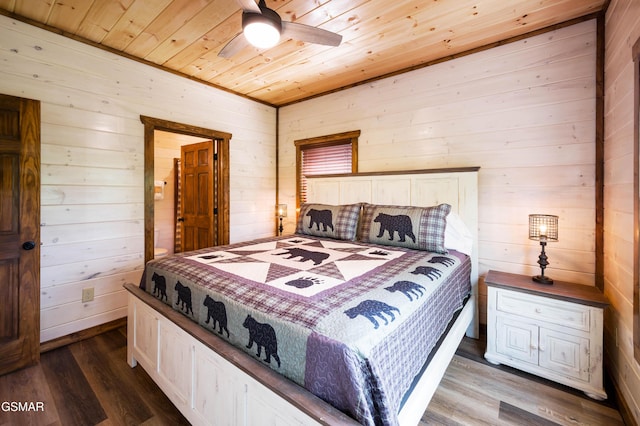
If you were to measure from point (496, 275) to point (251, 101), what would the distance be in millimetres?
3608

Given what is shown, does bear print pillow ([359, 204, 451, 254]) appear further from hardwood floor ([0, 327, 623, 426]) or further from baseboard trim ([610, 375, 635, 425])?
baseboard trim ([610, 375, 635, 425])

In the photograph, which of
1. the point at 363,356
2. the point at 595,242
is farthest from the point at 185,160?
the point at 595,242

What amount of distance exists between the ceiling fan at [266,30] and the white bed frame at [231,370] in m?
1.70

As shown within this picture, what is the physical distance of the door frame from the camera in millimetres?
2932

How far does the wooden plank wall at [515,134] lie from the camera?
2.21 meters

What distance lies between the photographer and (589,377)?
1779 millimetres

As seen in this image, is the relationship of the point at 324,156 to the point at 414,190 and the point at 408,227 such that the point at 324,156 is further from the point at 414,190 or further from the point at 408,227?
the point at 408,227

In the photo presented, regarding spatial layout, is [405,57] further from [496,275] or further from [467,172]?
[496,275]

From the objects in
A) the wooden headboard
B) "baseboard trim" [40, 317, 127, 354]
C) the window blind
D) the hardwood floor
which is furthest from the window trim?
"baseboard trim" [40, 317, 127, 354]

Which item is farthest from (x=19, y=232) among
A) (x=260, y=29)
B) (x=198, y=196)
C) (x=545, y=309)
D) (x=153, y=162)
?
(x=545, y=309)

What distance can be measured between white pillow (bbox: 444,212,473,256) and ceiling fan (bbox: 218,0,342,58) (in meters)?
1.82

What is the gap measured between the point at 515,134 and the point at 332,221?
1822 mm

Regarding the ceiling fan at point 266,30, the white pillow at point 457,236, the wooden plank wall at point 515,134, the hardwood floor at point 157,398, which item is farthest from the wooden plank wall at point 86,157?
the white pillow at point 457,236

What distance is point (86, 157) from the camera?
2.54 metres
